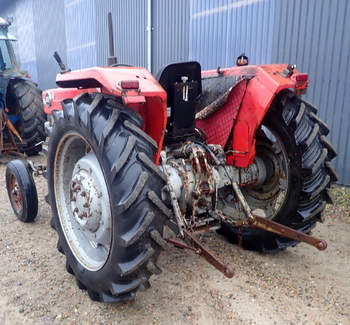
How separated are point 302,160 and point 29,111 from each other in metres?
5.11

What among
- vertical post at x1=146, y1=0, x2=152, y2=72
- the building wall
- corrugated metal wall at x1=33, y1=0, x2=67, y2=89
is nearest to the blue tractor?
vertical post at x1=146, y1=0, x2=152, y2=72

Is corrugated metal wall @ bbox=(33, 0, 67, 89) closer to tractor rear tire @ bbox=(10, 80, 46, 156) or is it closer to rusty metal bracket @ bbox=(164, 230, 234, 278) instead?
tractor rear tire @ bbox=(10, 80, 46, 156)

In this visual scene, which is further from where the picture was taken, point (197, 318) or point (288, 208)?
point (288, 208)

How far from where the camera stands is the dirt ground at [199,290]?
7.00 ft

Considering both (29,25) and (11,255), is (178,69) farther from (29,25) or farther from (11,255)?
(29,25)

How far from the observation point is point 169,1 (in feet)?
22.0

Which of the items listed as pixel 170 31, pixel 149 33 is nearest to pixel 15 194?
pixel 170 31

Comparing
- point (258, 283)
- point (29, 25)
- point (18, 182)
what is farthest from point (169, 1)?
point (29, 25)

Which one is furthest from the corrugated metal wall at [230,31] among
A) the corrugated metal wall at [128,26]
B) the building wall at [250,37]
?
the corrugated metal wall at [128,26]

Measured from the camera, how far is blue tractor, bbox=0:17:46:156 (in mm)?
6031

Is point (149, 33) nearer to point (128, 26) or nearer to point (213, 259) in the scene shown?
point (128, 26)

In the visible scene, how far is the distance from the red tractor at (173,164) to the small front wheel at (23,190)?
0.91m

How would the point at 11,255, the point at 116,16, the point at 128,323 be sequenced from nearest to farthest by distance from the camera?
the point at 128,323 → the point at 11,255 → the point at 116,16

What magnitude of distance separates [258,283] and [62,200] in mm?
1578
